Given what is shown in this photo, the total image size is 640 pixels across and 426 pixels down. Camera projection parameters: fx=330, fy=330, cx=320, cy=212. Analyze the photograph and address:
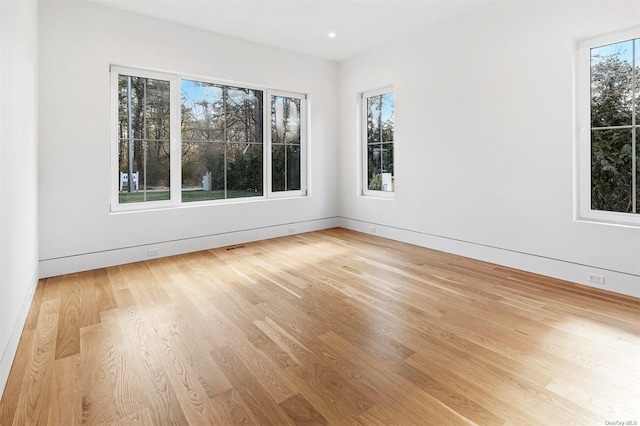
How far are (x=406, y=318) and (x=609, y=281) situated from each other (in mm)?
2055

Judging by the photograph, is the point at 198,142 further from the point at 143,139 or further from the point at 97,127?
the point at 97,127

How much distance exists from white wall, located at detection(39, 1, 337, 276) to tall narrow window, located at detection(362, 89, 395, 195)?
6.30 ft

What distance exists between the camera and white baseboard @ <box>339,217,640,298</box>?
296 cm

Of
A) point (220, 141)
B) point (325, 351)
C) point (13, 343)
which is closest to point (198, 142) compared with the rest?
point (220, 141)

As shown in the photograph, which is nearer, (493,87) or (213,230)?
(493,87)

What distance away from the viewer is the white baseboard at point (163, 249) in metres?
3.61

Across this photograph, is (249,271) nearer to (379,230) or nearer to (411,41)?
(379,230)

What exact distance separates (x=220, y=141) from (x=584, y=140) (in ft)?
14.3

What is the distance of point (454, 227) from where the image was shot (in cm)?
430

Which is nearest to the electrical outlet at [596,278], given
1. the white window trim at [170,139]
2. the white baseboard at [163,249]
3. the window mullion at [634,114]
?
the window mullion at [634,114]

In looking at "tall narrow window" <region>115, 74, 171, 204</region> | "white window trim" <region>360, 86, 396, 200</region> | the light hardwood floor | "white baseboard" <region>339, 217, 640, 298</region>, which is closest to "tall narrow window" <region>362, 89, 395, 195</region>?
"white window trim" <region>360, 86, 396, 200</region>

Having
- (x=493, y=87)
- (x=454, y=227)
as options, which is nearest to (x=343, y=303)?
(x=454, y=227)

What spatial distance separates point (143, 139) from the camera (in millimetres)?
4176

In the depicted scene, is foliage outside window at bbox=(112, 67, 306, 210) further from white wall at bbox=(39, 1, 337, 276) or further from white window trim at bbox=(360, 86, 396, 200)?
white window trim at bbox=(360, 86, 396, 200)
